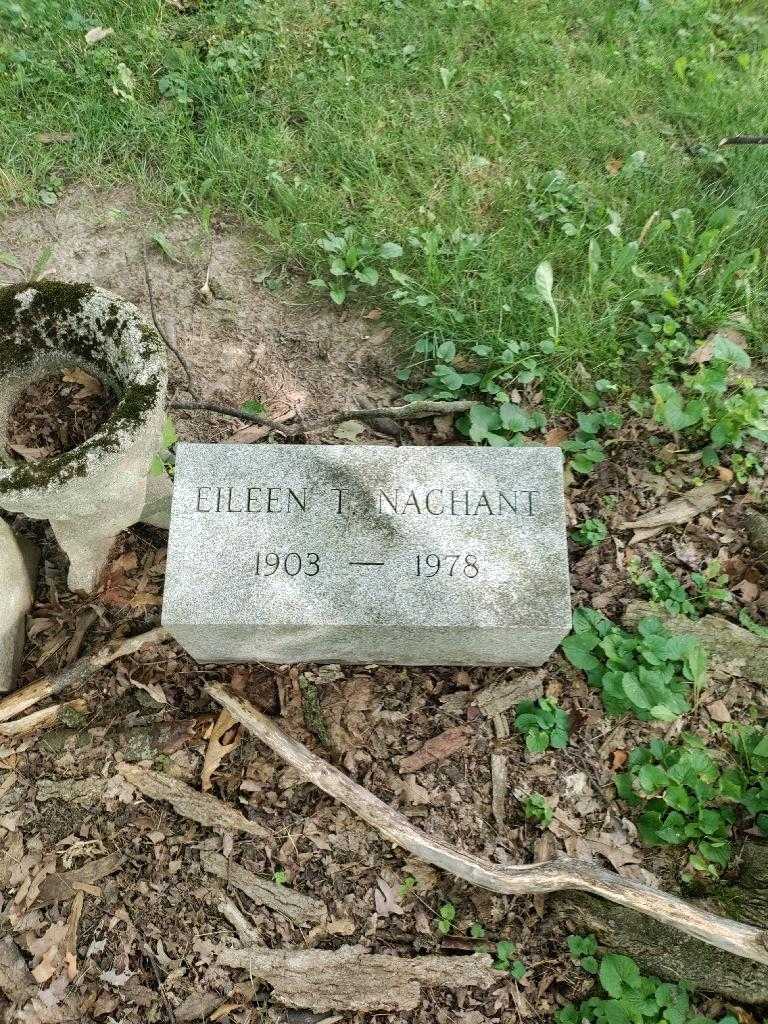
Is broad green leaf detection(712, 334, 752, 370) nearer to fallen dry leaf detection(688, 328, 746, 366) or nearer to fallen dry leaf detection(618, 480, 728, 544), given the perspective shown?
fallen dry leaf detection(688, 328, 746, 366)

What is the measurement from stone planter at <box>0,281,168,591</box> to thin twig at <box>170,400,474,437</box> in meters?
0.67

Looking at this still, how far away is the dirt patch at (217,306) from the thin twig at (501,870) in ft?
4.53

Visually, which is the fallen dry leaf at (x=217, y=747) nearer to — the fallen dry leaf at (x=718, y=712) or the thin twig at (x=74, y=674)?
the thin twig at (x=74, y=674)

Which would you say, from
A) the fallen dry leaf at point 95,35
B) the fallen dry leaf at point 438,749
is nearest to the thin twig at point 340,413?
the fallen dry leaf at point 438,749

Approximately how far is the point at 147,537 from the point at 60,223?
200 centimetres

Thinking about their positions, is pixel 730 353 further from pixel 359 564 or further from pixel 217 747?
pixel 217 747

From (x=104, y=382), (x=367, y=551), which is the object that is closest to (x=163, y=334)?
(x=104, y=382)

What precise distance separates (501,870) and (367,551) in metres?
1.14

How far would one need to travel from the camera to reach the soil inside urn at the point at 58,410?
258cm

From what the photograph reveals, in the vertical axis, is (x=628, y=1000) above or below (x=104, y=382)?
below

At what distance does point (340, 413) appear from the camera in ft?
10.6

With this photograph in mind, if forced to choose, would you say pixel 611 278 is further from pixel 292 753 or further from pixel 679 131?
pixel 292 753

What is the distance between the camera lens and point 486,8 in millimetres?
4227

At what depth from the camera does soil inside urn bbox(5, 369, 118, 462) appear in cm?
258
